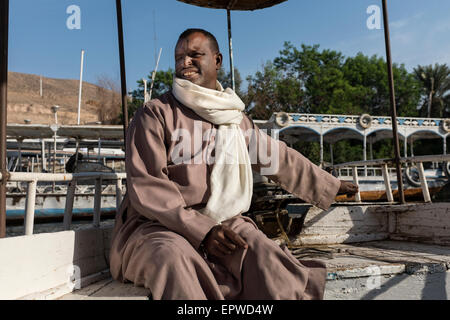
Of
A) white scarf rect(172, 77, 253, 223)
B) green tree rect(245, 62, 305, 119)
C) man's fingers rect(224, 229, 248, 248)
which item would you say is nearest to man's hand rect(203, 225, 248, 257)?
man's fingers rect(224, 229, 248, 248)

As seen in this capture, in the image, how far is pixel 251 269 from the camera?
5.16ft

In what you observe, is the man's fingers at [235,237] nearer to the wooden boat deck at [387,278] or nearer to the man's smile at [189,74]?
the wooden boat deck at [387,278]

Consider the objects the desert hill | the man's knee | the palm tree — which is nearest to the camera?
the man's knee

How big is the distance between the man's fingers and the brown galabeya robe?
0.25 feet

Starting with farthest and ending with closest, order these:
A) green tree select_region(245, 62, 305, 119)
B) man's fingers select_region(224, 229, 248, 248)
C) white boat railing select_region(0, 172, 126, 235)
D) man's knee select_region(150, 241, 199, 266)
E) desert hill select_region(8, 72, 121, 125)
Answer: desert hill select_region(8, 72, 121, 125)
green tree select_region(245, 62, 305, 119)
white boat railing select_region(0, 172, 126, 235)
man's fingers select_region(224, 229, 248, 248)
man's knee select_region(150, 241, 199, 266)

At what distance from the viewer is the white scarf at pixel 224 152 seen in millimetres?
1770

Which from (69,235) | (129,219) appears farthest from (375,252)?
(69,235)

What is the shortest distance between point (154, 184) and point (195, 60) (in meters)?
0.73

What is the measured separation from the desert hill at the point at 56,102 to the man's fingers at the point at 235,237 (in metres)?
Result: 41.6

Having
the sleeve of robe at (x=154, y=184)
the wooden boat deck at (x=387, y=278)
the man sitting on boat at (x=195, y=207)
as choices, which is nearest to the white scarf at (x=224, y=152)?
the man sitting on boat at (x=195, y=207)

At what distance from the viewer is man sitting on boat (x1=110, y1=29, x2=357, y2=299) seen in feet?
4.83

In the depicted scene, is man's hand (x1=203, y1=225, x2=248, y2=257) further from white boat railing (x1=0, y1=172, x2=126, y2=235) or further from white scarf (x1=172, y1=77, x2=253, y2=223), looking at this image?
white boat railing (x1=0, y1=172, x2=126, y2=235)
